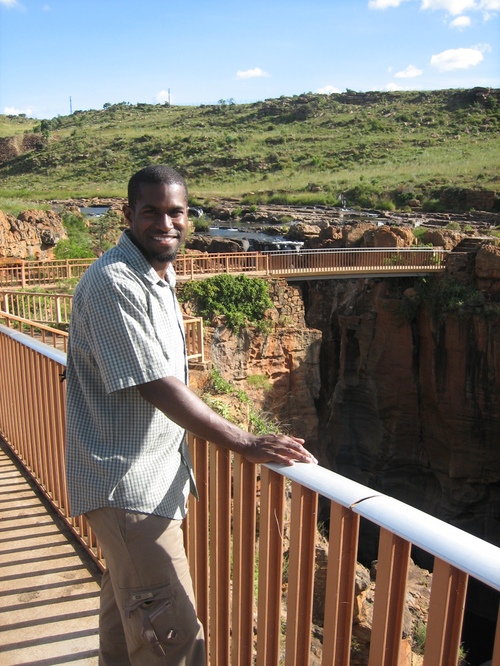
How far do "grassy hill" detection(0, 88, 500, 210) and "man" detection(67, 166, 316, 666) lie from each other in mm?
39087

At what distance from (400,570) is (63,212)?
26363mm

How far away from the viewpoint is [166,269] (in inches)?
91.8

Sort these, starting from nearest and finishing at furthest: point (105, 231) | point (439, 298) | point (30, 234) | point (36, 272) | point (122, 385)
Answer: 1. point (122, 385)
2. point (36, 272)
3. point (30, 234)
4. point (439, 298)
5. point (105, 231)

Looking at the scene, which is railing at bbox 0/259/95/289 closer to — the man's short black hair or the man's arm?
the man's short black hair

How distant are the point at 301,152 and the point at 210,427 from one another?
60.9m

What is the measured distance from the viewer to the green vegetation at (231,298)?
60.9ft

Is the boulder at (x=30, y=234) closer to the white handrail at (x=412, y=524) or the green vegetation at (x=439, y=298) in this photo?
the green vegetation at (x=439, y=298)

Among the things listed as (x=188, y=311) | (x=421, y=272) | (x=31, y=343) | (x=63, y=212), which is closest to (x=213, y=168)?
(x=63, y=212)

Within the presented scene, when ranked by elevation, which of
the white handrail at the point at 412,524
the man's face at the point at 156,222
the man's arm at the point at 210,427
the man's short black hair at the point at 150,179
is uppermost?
the man's short black hair at the point at 150,179

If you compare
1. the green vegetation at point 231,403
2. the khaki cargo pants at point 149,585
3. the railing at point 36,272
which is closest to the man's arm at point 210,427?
the khaki cargo pants at point 149,585

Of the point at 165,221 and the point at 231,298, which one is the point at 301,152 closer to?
the point at 231,298

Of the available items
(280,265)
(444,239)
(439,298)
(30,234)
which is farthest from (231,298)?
(444,239)

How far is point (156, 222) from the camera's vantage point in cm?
220

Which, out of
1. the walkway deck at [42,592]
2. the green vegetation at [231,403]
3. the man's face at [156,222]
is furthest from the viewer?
the green vegetation at [231,403]
